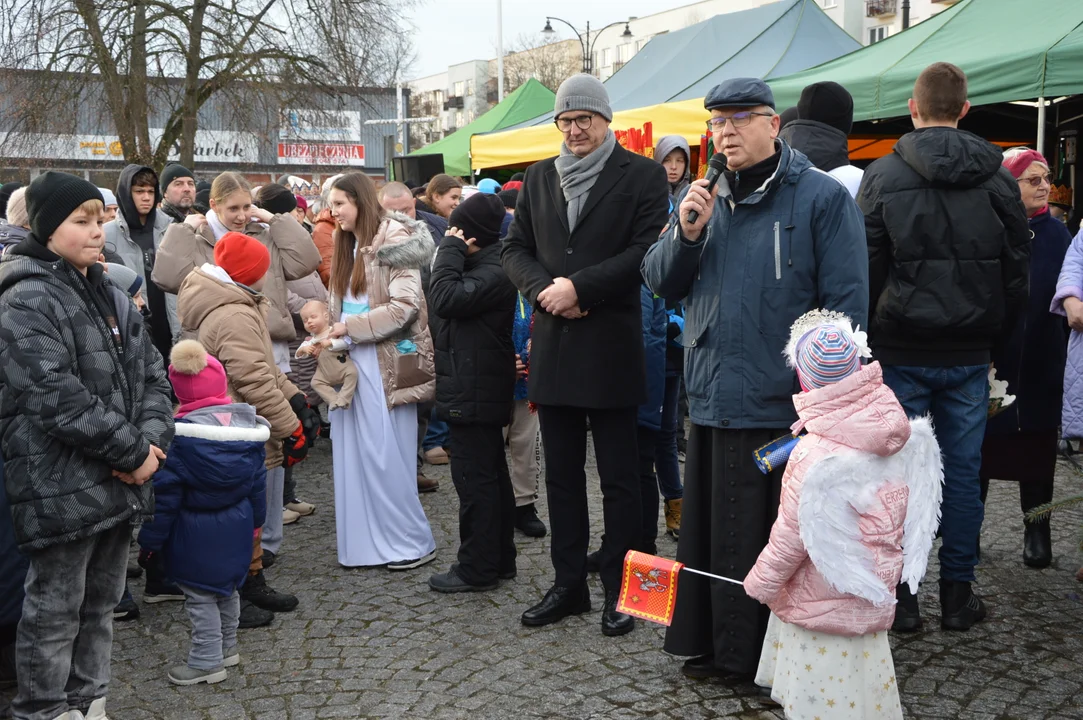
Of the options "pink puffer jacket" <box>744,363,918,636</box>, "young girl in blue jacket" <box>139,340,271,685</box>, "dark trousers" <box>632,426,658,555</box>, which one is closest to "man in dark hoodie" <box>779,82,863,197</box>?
"dark trousers" <box>632,426,658,555</box>

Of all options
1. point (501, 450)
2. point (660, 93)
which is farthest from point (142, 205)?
point (660, 93)

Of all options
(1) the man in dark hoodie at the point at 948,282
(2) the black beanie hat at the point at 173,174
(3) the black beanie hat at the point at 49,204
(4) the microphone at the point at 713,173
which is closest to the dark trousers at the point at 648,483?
(1) the man in dark hoodie at the point at 948,282

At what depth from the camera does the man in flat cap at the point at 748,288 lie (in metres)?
3.73

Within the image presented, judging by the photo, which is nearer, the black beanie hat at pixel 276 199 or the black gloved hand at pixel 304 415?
the black gloved hand at pixel 304 415

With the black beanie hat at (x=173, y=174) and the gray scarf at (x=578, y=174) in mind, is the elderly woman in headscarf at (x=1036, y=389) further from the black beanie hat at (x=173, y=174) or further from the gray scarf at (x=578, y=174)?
the black beanie hat at (x=173, y=174)

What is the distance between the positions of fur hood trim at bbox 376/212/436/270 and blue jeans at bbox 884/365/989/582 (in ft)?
7.60

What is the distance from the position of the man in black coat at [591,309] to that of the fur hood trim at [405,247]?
0.93 m

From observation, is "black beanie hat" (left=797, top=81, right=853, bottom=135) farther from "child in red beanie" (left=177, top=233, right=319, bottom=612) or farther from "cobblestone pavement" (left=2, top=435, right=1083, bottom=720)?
"child in red beanie" (left=177, top=233, right=319, bottom=612)

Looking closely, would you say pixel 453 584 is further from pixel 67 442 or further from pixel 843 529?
pixel 843 529

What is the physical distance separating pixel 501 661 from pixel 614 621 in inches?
20.6

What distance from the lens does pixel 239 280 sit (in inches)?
191

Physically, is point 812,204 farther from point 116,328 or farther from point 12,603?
point 12,603

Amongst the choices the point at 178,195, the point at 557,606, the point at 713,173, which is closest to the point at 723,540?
the point at 557,606

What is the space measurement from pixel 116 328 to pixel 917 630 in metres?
3.31
